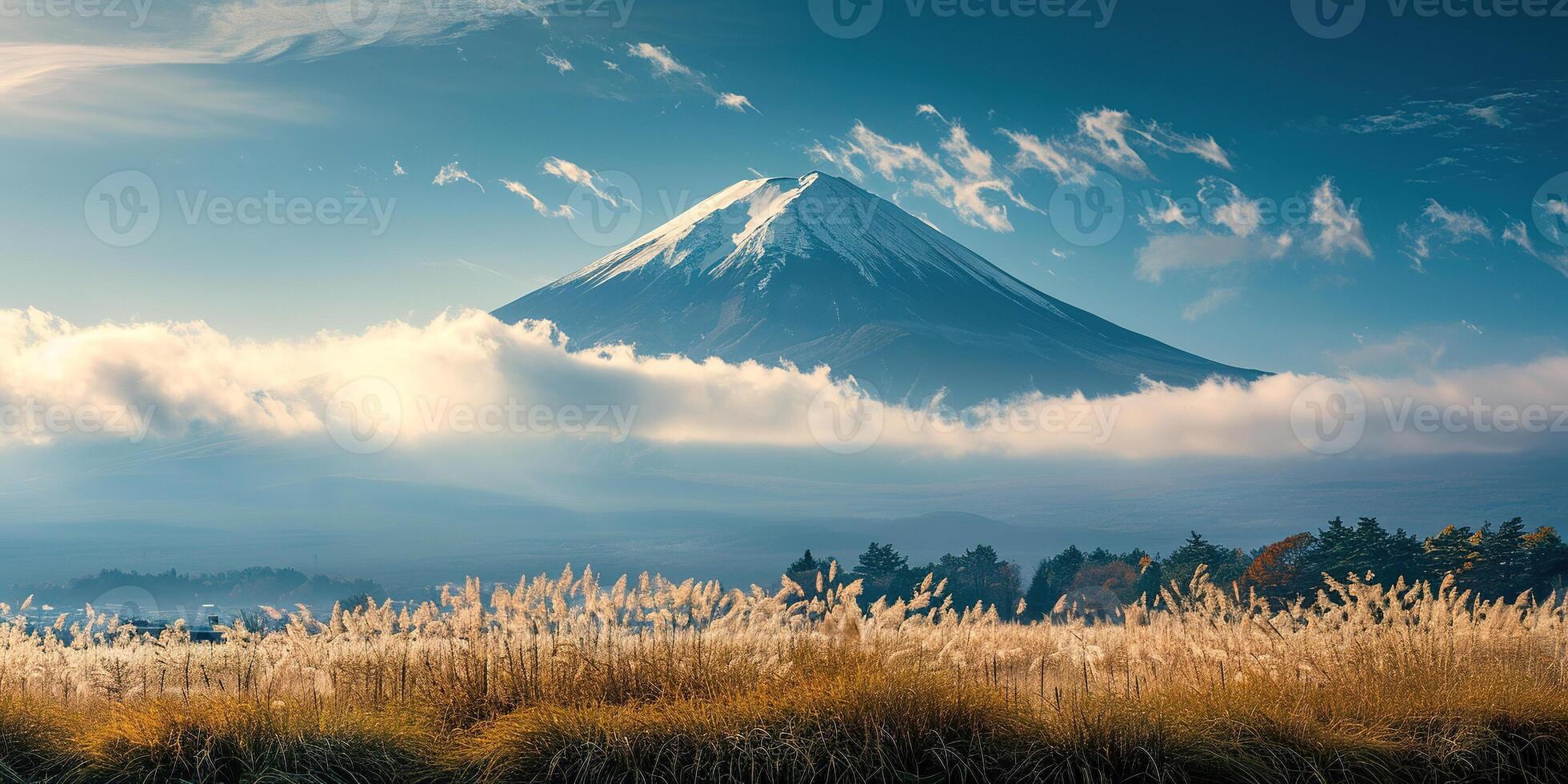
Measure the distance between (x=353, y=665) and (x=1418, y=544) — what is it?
166 ft

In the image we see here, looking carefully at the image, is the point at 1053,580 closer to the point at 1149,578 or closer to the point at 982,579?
the point at 982,579

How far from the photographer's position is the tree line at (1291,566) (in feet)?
147

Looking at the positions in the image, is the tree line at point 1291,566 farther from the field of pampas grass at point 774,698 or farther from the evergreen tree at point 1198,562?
the field of pampas grass at point 774,698

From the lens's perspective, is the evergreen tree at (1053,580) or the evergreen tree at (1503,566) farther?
the evergreen tree at (1053,580)

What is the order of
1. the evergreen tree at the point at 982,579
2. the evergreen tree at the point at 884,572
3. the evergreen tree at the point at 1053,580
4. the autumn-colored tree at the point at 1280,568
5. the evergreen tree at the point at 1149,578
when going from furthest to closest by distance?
the evergreen tree at the point at 982,579, the evergreen tree at the point at 1053,580, the evergreen tree at the point at 884,572, the evergreen tree at the point at 1149,578, the autumn-colored tree at the point at 1280,568

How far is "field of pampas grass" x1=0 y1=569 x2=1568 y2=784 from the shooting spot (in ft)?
24.3

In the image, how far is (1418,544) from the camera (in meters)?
48.4

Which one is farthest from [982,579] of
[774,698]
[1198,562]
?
[774,698]

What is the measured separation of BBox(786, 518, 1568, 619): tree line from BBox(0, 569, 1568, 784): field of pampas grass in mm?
23136

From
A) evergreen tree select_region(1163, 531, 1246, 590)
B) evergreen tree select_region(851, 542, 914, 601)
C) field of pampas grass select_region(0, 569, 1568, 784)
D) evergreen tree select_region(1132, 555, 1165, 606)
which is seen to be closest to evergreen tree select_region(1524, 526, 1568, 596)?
evergreen tree select_region(1163, 531, 1246, 590)

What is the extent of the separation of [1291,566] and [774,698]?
4984 cm

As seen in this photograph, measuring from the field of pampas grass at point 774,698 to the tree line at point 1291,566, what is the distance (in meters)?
23.1

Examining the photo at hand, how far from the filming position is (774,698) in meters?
7.98

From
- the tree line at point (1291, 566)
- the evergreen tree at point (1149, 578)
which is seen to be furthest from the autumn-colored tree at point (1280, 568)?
the evergreen tree at point (1149, 578)
